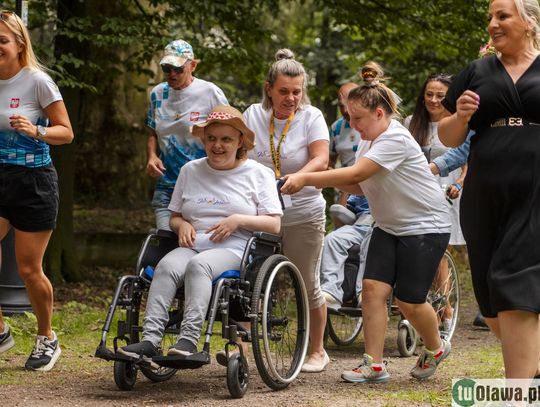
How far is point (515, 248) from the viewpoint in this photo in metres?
4.76

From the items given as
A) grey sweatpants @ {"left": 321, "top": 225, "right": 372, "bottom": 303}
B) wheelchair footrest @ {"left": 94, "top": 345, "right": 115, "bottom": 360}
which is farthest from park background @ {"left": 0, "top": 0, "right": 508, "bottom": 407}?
grey sweatpants @ {"left": 321, "top": 225, "right": 372, "bottom": 303}

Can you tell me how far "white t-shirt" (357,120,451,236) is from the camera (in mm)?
5906

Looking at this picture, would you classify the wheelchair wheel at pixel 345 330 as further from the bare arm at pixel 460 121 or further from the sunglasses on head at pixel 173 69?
the bare arm at pixel 460 121

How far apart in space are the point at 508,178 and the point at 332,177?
1.20 meters

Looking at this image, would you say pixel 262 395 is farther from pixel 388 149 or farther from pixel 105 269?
pixel 105 269

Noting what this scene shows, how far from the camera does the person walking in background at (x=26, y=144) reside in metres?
6.10

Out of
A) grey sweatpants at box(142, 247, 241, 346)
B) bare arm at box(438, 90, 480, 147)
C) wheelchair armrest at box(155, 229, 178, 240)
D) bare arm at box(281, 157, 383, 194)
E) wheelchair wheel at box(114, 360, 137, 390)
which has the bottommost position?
wheelchair wheel at box(114, 360, 137, 390)

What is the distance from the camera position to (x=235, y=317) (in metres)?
5.78

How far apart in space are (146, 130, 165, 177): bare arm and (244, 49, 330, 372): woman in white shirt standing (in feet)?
2.59

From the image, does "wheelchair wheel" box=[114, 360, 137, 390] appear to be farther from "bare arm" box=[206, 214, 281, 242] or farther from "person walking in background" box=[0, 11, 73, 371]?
"person walking in background" box=[0, 11, 73, 371]

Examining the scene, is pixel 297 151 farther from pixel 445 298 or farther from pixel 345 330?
pixel 345 330

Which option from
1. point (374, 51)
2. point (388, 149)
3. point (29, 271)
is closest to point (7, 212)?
point (29, 271)

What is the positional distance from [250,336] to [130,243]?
27.7 feet

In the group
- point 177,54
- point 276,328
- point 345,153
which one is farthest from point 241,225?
point 345,153
